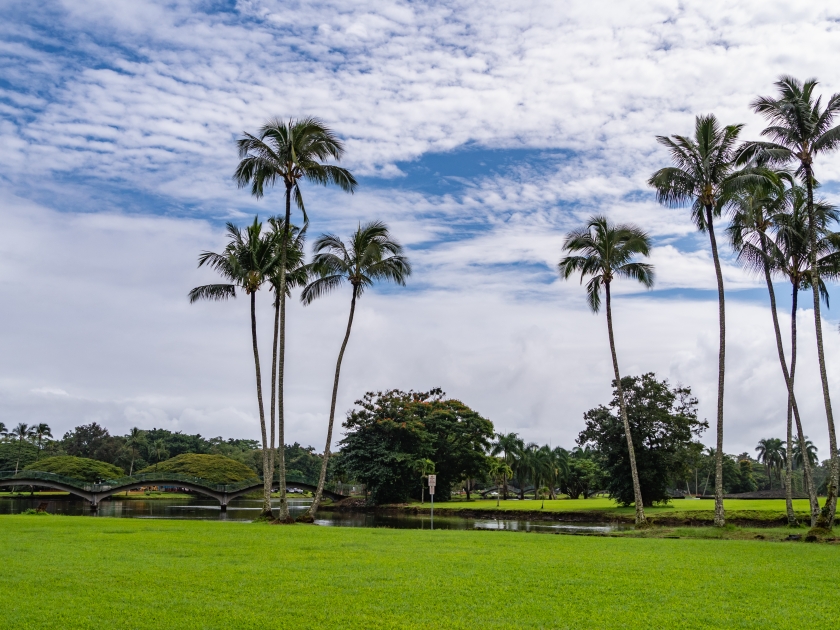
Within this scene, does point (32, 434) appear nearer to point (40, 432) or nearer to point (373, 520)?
point (40, 432)

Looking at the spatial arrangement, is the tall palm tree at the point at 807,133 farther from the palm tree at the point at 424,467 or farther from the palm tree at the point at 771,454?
the palm tree at the point at 771,454

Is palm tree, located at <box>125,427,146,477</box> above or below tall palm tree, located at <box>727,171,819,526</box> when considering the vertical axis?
below

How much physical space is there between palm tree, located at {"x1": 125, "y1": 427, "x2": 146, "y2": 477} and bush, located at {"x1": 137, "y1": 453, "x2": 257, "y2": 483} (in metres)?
14.6

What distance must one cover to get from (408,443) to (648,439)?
2551 cm

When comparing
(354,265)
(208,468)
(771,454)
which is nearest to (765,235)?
(354,265)

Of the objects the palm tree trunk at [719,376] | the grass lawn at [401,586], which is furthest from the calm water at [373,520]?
the grass lawn at [401,586]

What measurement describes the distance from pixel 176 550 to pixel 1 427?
138784mm

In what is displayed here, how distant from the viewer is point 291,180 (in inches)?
1256

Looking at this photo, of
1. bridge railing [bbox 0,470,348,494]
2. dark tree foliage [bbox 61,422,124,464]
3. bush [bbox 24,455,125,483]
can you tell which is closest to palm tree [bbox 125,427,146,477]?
dark tree foliage [bbox 61,422,124,464]

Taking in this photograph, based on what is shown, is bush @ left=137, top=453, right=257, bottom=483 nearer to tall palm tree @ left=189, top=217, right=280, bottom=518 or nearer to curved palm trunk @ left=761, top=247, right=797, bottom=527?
tall palm tree @ left=189, top=217, right=280, bottom=518

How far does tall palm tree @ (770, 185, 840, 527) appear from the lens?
93.4 ft

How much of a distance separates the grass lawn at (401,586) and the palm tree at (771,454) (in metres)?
122

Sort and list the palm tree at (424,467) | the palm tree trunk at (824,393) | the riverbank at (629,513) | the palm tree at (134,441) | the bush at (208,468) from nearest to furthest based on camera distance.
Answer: the palm tree trunk at (824,393)
the riverbank at (629,513)
the palm tree at (424,467)
the bush at (208,468)
the palm tree at (134,441)

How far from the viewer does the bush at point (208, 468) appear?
97.2 m
